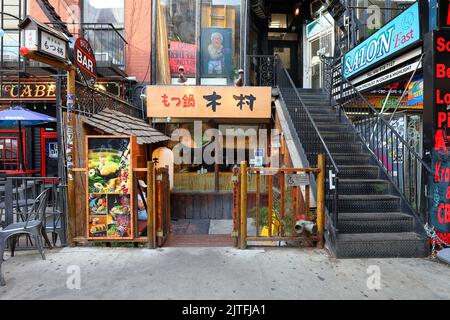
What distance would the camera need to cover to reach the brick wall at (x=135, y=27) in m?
9.35

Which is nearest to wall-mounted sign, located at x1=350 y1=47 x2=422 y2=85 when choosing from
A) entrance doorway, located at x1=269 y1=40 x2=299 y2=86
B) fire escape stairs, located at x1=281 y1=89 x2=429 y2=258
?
fire escape stairs, located at x1=281 y1=89 x2=429 y2=258

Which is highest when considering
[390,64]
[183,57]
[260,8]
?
[260,8]

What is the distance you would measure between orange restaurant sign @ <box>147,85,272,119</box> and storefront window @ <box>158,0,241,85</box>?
187cm

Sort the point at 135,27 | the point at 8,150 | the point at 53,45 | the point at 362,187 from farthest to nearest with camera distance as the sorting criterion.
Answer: the point at 8,150
the point at 135,27
the point at 362,187
the point at 53,45

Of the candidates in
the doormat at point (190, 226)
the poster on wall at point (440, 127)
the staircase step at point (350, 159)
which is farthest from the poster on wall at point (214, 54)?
the poster on wall at point (440, 127)

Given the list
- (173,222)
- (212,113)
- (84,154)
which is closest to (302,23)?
(212,113)

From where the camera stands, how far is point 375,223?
4.84 metres

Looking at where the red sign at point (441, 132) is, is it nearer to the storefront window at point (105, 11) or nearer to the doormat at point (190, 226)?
the doormat at point (190, 226)

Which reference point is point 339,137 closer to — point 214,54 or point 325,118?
point 325,118

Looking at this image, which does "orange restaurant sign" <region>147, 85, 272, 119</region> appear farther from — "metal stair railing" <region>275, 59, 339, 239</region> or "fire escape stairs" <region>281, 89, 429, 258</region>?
"fire escape stairs" <region>281, 89, 429, 258</region>

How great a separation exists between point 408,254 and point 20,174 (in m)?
9.62

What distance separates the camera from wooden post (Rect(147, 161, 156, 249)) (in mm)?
4758

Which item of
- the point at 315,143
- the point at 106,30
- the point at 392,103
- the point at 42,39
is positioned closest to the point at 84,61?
the point at 42,39

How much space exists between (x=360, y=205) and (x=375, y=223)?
16.7 inches
